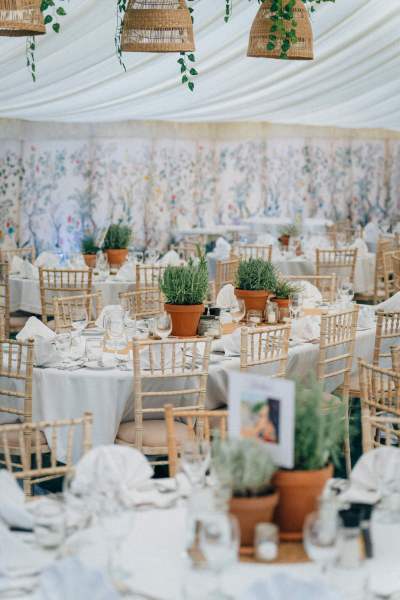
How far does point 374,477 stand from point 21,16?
7.64 ft

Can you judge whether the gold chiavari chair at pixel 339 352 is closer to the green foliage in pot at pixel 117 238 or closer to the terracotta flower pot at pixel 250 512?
the terracotta flower pot at pixel 250 512

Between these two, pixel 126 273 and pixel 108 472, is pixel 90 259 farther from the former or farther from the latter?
pixel 108 472

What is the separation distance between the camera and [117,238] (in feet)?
32.0

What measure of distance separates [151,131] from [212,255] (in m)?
2.65

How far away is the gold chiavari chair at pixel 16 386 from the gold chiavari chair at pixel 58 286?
2.70 m

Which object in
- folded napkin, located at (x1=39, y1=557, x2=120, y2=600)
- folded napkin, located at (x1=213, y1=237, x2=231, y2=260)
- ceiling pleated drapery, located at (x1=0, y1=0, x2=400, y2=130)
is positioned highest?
ceiling pleated drapery, located at (x1=0, y1=0, x2=400, y2=130)

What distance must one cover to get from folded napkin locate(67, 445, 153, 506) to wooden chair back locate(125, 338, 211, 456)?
1.78 meters

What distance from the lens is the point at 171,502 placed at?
304cm

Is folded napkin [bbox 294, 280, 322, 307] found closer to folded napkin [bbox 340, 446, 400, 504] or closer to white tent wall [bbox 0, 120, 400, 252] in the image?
folded napkin [bbox 340, 446, 400, 504]

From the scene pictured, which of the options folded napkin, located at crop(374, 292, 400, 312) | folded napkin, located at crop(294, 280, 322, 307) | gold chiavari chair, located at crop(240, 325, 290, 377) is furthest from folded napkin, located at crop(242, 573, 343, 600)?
folded napkin, located at crop(294, 280, 322, 307)

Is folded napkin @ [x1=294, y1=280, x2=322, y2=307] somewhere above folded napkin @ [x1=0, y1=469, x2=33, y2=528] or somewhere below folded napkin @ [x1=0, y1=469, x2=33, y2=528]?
above

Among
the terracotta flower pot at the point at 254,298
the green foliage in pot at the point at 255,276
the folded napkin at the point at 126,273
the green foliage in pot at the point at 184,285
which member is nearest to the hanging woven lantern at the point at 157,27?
the green foliage in pot at the point at 184,285

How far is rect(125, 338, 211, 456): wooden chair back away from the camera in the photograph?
5.04 meters

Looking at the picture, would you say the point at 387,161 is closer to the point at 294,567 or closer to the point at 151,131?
the point at 151,131
